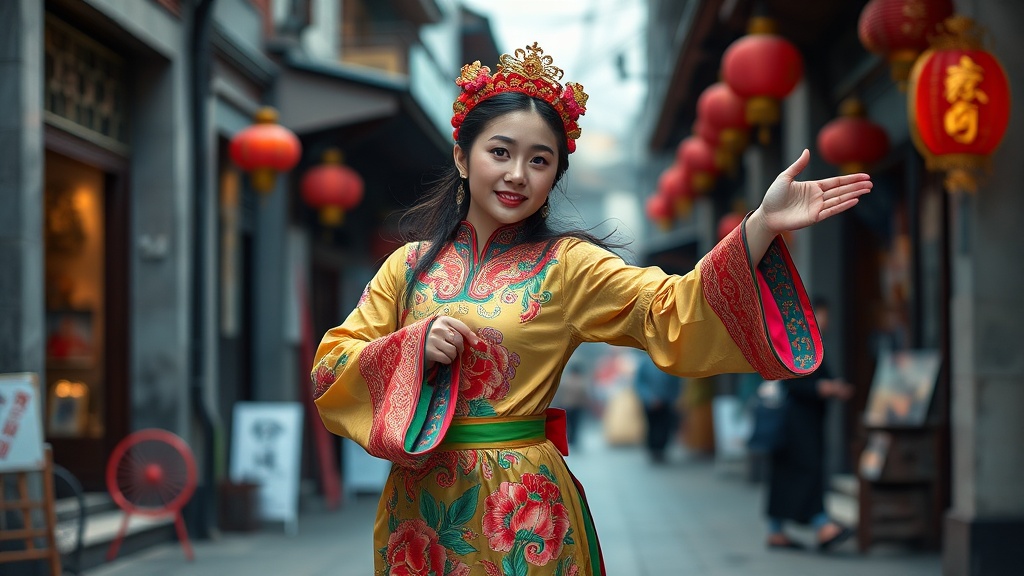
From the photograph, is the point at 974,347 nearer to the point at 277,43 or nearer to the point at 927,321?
the point at 927,321

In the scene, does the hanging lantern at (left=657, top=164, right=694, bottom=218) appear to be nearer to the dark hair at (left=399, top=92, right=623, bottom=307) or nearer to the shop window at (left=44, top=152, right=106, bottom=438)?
the shop window at (left=44, top=152, right=106, bottom=438)

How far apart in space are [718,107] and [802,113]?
175 cm

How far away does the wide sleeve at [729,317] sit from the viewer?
2748mm

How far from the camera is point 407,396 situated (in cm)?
278

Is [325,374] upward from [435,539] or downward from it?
upward

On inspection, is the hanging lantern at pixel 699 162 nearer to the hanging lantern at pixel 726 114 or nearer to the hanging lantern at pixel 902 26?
the hanging lantern at pixel 726 114

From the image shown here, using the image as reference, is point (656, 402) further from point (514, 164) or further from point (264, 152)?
point (514, 164)

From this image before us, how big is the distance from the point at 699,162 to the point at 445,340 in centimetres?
1073

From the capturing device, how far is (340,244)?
1609cm

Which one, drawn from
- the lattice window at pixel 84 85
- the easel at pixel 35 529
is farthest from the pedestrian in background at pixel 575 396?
the easel at pixel 35 529

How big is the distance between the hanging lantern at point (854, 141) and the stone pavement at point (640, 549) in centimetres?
298

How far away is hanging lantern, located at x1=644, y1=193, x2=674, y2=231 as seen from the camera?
1591 cm

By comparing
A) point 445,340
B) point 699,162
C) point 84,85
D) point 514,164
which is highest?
point 84,85

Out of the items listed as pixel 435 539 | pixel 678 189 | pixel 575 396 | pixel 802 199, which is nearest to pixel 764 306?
pixel 802 199
